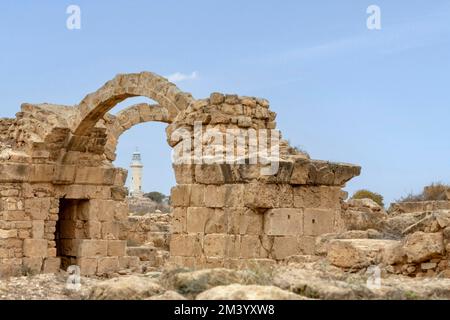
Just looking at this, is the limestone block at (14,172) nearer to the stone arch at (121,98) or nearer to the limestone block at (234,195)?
the stone arch at (121,98)

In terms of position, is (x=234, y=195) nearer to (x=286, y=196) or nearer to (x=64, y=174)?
(x=286, y=196)

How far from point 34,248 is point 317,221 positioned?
24.0ft

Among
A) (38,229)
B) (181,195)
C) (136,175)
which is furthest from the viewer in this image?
(136,175)

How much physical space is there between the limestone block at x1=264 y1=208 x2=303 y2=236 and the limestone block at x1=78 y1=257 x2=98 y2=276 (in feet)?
23.6

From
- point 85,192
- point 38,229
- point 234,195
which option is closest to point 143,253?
point 85,192

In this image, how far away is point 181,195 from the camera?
33.3ft

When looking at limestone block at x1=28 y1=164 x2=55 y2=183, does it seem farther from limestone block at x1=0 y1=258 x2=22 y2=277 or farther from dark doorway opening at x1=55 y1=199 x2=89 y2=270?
limestone block at x1=0 y1=258 x2=22 y2=277

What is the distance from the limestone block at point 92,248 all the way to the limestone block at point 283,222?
7.28 meters

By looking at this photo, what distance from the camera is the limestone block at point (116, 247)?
1619 cm

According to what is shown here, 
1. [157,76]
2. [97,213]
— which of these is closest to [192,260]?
[157,76]

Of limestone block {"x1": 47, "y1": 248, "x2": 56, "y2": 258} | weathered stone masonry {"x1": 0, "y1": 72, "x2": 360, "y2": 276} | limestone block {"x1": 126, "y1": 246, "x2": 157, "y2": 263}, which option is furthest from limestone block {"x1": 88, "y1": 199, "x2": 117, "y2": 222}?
limestone block {"x1": 126, "y1": 246, "x2": 157, "y2": 263}

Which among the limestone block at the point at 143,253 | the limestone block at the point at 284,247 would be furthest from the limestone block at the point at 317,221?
the limestone block at the point at 143,253
